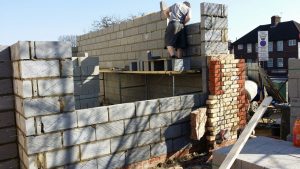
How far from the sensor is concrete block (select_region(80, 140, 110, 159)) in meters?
5.09

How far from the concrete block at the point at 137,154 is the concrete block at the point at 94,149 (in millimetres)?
451

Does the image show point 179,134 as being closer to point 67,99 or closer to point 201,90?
point 201,90

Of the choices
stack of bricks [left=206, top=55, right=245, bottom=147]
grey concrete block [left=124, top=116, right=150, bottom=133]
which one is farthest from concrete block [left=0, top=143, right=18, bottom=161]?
stack of bricks [left=206, top=55, right=245, bottom=147]

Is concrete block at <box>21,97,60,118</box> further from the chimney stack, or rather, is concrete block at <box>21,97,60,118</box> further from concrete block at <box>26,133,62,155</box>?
the chimney stack

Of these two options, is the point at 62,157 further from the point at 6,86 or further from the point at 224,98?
the point at 224,98

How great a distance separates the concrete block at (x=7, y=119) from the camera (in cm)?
502

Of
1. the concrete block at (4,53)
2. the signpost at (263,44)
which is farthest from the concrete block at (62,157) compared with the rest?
the signpost at (263,44)

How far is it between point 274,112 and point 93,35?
8.31 m

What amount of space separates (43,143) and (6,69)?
1371mm

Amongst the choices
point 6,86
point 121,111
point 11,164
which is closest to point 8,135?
point 11,164

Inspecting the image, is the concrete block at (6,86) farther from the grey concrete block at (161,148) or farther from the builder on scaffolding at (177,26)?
the builder on scaffolding at (177,26)

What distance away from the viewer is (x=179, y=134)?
20.7 feet

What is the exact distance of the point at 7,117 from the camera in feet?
16.6

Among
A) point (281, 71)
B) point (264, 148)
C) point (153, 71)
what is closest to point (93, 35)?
point (153, 71)
